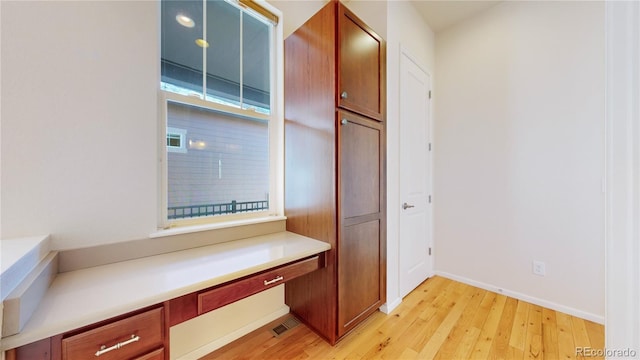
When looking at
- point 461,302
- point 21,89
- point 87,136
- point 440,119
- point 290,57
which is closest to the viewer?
point 21,89

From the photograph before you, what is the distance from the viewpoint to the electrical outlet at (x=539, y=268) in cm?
206

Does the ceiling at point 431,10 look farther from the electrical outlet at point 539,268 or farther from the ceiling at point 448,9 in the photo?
the electrical outlet at point 539,268

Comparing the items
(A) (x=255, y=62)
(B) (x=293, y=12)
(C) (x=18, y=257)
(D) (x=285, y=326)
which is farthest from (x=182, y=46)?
(D) (x=285, y=326)

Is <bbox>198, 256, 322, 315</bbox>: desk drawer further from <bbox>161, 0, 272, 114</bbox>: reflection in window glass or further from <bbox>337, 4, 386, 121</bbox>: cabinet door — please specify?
<bbox>161, 0, 272, 114</bbox>: reflection in window glass

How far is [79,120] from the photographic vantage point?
1.10m

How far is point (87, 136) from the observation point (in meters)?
1.12

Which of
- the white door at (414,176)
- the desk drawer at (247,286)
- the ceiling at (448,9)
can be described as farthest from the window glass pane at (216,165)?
the ceiling at (448,9)

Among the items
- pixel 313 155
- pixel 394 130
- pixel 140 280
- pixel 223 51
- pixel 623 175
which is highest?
pixel 223 51

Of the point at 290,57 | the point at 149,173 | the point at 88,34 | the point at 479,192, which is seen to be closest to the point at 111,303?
the point at 149,173

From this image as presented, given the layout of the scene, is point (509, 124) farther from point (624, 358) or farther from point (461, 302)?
point (624, 358)

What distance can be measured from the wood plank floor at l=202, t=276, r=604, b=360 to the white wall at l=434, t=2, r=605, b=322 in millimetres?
321

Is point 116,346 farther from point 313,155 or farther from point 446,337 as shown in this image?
point 446,337

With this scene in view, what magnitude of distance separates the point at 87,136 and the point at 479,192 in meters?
3.15

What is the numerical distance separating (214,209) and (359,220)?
41.8 inches
